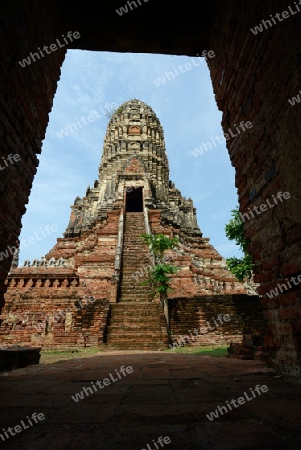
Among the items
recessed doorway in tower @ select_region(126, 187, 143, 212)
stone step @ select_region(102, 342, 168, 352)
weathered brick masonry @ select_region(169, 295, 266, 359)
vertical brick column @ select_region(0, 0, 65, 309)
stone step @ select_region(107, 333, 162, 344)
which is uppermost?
recessed doorway in tower @ select_region(126, 187, 143, 212)

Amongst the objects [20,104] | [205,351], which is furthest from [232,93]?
[205,351]

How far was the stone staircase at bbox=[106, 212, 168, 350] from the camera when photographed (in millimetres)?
7922

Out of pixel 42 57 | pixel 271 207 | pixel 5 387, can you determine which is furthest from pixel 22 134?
pixel 271 207

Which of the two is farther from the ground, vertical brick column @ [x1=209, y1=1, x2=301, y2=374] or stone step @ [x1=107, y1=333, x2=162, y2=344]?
vertical brick column @ [x1=209, y1=1, x2=301, y2=374]

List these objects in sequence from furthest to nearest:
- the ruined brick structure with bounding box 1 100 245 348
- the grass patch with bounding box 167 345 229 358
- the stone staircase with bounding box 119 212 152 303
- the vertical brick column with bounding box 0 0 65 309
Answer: the stone staircase with bounding box 119 212 152 303 → the ruined brick structure with bounding box 1 100 245 348 → the grass patch with bounding box 167 345 229 358 → the vertical brick column with bounding box 0 0 65 309

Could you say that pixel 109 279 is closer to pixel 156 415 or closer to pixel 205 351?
pixel 205 351

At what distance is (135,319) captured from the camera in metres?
8.89

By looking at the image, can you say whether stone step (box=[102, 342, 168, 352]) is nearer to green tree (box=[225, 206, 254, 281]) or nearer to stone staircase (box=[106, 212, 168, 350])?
stone staircase (box=[106, 212, 168, 350])

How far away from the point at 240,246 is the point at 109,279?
648cm

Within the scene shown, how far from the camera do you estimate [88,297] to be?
991 cm

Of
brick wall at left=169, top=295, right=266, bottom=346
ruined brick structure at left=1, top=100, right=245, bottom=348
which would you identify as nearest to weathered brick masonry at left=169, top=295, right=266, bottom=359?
brick wall at left=169, top=295, right=266, bottom=346

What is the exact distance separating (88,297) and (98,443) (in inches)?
358

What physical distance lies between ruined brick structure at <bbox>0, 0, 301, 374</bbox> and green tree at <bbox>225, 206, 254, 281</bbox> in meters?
9.08

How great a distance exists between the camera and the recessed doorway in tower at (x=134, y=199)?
24.4 metres
